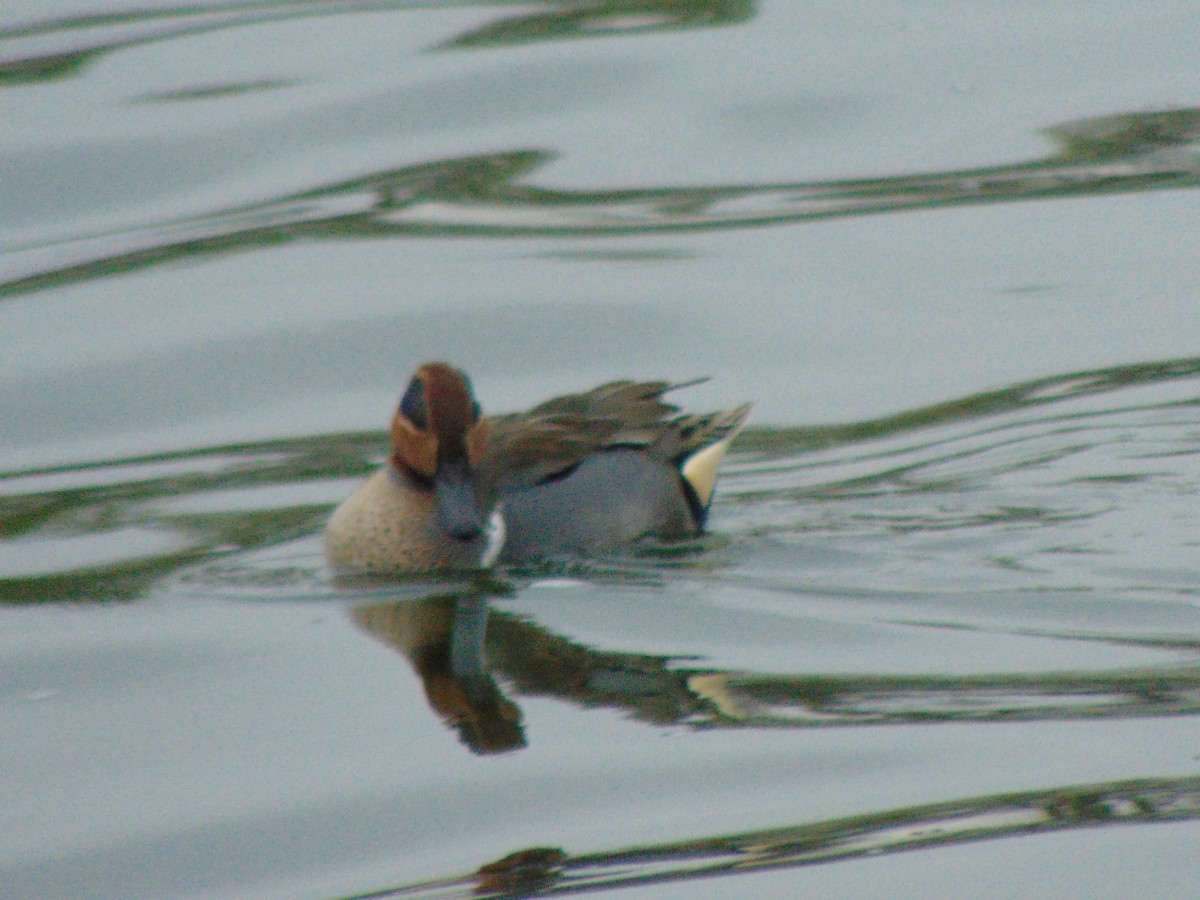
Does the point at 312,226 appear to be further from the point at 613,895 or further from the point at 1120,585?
the point at 613,895

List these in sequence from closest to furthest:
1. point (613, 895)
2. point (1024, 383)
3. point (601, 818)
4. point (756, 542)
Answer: point (613, 895), point (601, 818), point (756, 542), point (1024, 383)

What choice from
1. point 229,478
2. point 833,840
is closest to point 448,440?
point 229,478

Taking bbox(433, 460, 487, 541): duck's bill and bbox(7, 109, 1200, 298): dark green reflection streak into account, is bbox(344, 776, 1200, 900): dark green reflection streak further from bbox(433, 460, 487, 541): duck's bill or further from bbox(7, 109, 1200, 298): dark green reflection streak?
bbox(7, 109, 1200, 298): dark green reflection streak

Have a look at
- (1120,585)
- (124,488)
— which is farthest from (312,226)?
(1120,585)

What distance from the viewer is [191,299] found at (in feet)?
35.3

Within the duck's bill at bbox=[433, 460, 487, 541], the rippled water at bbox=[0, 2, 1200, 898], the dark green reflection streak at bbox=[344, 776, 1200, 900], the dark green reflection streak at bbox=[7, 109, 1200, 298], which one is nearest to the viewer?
the dark green reflection streak at bbox=[344, 776, 1200, 900]

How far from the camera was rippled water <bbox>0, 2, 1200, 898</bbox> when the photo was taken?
17.0 feet

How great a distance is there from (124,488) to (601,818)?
13.0 ft

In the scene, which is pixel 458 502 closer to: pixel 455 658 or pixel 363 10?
pixel 455 658

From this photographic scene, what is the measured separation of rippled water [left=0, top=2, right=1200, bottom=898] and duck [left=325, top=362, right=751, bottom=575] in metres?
0.15

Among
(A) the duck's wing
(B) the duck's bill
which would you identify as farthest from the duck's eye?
(A) the duck's wing

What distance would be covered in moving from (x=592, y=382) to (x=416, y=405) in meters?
2.24

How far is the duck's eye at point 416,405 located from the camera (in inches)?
293

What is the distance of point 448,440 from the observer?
745 cm
